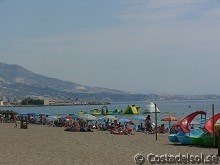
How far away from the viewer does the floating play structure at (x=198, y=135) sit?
18.4 meters

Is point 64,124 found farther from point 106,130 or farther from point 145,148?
point 145,148

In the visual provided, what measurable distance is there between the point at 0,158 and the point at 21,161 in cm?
103

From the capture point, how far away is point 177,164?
12.9 m

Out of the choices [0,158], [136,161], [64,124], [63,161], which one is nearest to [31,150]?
[0,158]

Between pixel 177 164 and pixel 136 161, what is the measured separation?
1454mm

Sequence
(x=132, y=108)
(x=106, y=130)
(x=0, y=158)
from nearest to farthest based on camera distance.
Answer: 1. (x=0, y=158)
2. (x=106, y=130)
3. (x=132, y=108)

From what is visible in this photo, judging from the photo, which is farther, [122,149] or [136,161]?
[122,149]

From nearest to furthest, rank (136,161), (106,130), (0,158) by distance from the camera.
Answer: (136,161) → (0,158) → (106,130)

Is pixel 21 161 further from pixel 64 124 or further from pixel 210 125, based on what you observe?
pixel 64 124

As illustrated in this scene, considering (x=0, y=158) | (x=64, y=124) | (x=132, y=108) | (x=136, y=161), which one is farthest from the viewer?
(x=132, y=108)

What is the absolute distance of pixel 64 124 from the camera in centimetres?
4000

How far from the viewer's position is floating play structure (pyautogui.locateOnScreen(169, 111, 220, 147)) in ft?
60.3

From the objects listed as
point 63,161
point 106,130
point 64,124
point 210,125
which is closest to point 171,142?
point 210,125

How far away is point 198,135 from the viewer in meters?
19.5
